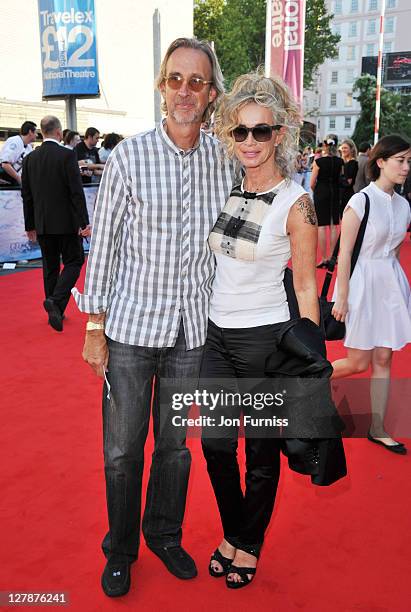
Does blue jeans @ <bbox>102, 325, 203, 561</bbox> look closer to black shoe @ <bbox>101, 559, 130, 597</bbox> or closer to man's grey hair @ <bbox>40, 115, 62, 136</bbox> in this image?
black shoe @ <bbox>101, 559, 130, 597</bbox>

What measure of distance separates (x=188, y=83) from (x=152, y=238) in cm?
63

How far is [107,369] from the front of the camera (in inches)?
93.0

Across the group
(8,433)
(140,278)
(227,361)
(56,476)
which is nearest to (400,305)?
(227,361)

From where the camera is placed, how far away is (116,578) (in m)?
2.42

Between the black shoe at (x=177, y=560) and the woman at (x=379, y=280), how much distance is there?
167 centimetres

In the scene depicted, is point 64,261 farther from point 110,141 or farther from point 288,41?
point 288,41

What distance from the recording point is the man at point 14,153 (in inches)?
384

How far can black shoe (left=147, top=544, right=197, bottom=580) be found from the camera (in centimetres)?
251

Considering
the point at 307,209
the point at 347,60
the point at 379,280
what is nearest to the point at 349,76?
the point at 347,60

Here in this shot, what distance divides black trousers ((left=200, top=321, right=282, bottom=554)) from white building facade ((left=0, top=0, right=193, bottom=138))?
18.2m

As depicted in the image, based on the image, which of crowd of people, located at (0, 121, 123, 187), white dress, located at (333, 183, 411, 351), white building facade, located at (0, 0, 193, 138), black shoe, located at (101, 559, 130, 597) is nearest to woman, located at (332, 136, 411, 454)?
white dress, located at (333, 183, 411, 351)

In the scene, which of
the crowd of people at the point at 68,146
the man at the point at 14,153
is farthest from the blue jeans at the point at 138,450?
the man at the point at 14,153

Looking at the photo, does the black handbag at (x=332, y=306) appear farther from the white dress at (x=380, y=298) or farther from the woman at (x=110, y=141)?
the woman at (x=110, y=141)

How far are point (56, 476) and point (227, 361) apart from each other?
154 centimetres
